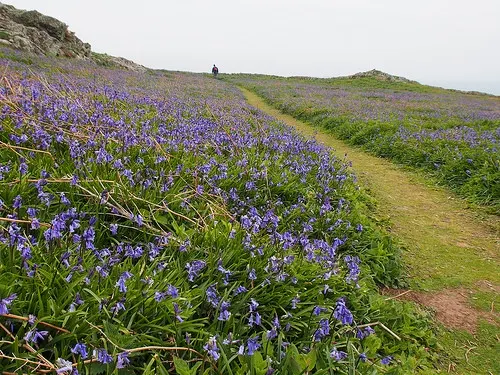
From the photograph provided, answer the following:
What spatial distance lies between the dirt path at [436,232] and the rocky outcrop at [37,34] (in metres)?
22.8

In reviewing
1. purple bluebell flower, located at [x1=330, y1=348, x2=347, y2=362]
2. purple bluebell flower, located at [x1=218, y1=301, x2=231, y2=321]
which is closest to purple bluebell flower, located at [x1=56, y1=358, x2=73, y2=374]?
purple bluebell flower, located at [x1=218, y1=301, x2=231, y2=321]

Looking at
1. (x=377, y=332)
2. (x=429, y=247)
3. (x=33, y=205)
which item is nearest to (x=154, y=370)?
(x=33, y=205)

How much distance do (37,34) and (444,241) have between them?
28983mm

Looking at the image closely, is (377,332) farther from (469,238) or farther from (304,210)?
(469,238)

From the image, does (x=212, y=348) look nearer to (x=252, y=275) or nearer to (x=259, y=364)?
(x=259, y=364)

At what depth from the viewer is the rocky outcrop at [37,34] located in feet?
77.5

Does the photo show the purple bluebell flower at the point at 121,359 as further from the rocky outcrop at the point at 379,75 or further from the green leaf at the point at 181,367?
the rocky outcrop at the point at 379,75

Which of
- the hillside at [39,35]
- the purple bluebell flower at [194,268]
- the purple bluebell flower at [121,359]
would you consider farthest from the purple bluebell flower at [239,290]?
the hillside at [39,35]

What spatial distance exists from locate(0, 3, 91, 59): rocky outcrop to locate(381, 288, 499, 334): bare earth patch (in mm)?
25185

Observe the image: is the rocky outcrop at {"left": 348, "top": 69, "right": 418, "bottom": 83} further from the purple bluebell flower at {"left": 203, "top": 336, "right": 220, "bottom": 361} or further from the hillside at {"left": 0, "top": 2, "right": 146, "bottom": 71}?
the purple bluebell flower at {"left": 203, "top": 336, "right": 220, "bottom": 361}

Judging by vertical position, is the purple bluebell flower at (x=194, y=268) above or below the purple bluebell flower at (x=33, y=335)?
below

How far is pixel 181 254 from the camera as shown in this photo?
10.5 feet

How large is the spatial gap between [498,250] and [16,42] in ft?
85.3

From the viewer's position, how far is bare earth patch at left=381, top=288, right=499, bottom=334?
164 inches
